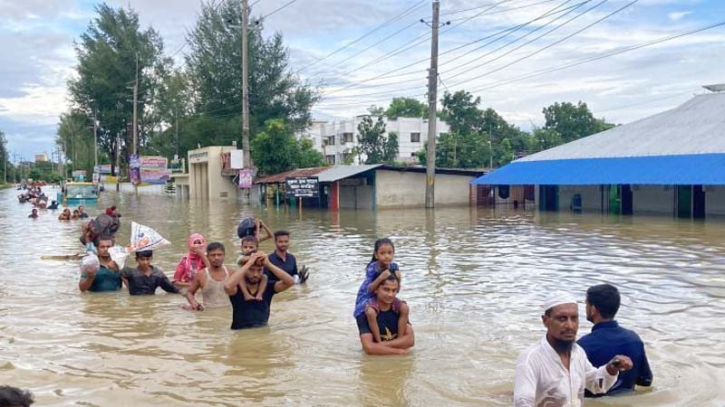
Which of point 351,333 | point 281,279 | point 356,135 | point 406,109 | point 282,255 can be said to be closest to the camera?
point 281,279

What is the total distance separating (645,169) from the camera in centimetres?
3003

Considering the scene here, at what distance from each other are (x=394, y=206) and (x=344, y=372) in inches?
1267

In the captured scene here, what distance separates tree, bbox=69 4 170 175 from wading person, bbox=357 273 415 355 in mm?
77511

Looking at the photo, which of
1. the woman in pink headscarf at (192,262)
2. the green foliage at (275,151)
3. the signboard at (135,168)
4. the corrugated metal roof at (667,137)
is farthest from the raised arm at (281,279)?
the signboard at (135,168)

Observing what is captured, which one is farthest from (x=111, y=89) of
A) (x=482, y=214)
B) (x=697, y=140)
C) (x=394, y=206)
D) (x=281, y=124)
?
(x=697, y=140)

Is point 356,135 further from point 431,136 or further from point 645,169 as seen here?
point 645,169

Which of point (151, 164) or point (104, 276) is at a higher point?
point (151, 164)

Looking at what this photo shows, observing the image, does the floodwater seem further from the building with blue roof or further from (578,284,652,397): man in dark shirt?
the building with blue roof

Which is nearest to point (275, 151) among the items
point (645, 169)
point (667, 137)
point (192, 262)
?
point (667, 137)

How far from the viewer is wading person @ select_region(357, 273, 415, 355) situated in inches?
290

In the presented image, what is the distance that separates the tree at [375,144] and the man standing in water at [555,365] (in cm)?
6820

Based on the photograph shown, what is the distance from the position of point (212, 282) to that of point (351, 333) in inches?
82.6

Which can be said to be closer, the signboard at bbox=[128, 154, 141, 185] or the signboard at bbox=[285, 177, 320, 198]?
the signboard at bbox=[285, 177, 320, 198]

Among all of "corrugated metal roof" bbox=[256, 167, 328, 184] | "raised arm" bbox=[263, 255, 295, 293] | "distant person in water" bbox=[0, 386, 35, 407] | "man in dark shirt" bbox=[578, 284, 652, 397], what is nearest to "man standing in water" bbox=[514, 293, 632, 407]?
"man in dark shirt" bbox=[578, 284, 652, 397]
